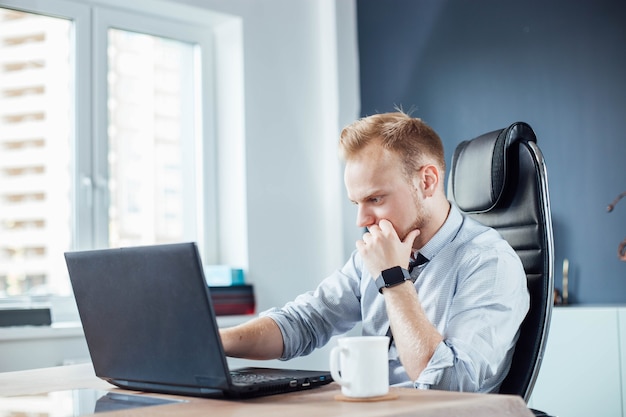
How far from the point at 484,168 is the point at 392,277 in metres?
0.40

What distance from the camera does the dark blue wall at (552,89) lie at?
3246mm

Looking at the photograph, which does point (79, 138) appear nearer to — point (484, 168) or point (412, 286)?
point (484, 168)

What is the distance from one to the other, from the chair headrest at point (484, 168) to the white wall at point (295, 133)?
1.87m

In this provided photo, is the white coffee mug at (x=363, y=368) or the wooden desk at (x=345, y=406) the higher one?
the white coffee mug at (x=363, y=368)

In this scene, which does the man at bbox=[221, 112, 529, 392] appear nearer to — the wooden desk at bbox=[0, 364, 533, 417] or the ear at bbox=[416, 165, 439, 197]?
the ear at bbox=[416, 165, 439, 197]

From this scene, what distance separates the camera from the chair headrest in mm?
1879

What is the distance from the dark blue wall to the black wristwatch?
1.81 meters

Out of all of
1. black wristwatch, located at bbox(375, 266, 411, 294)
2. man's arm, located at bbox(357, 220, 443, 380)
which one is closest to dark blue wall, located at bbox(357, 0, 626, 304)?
man's arm, located at bbox(357, 220, 443, 380)

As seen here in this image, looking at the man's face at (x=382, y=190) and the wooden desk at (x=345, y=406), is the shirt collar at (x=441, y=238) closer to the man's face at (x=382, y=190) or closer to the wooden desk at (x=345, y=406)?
the man's face at (x=382, y=190)

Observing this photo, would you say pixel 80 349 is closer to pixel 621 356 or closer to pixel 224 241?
pixel 224 241

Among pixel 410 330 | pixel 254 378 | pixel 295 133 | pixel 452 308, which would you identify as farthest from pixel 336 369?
pixel 295 133

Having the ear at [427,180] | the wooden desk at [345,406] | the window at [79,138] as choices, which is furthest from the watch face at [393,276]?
the window at [79,138]

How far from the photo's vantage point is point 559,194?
3389 mm

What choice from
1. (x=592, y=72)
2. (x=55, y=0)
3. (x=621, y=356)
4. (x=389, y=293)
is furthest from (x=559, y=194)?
(x=55, y=0)
